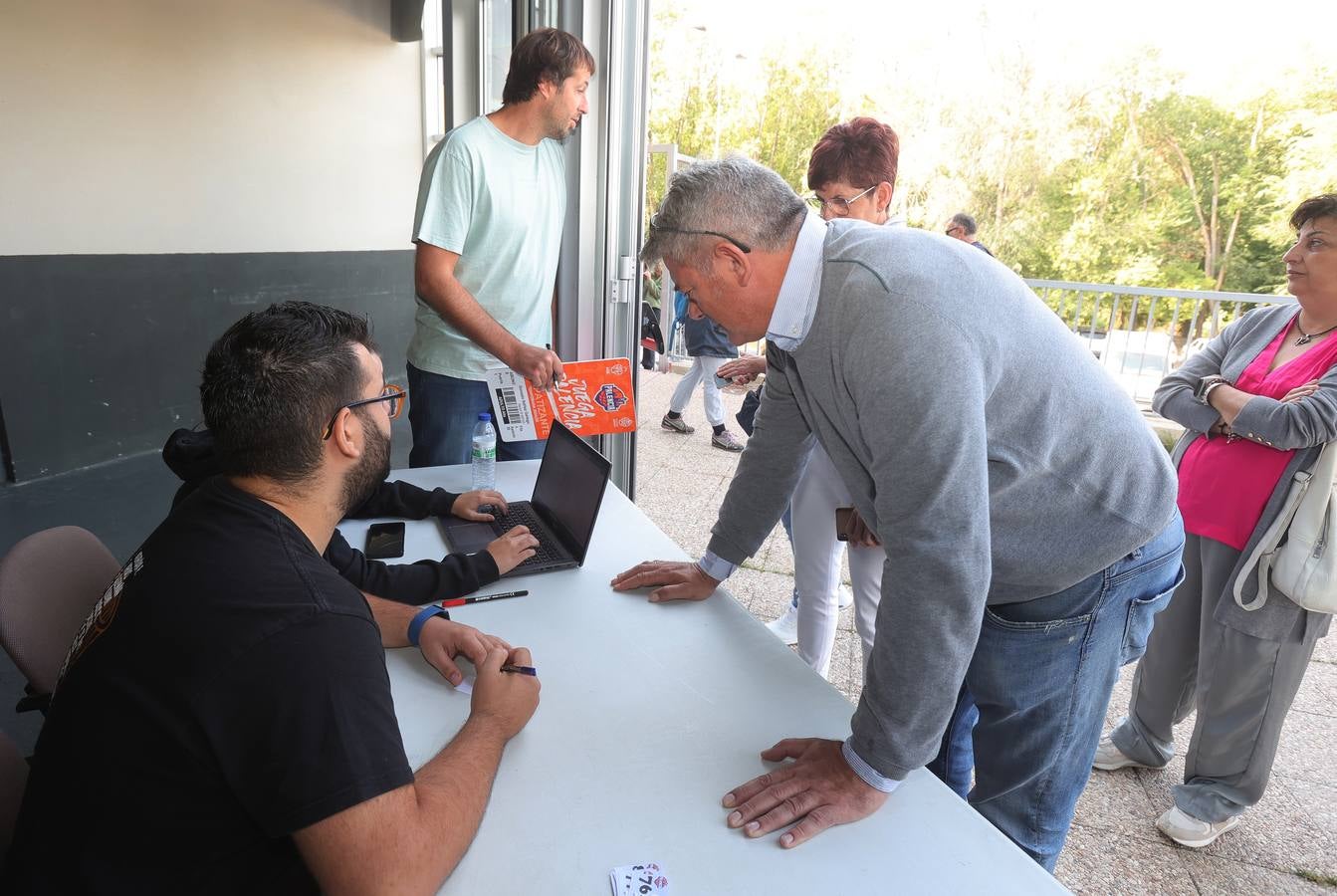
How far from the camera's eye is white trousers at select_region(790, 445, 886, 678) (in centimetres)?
208

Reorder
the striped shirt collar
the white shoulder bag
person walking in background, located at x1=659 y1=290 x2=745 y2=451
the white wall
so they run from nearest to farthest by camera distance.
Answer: the striped shirt collar → the white shoulder bag → the white wall → person walking in background, located at x1=659 y1=290 x2=745 y2=451

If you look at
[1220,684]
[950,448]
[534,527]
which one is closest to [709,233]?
[950,448]

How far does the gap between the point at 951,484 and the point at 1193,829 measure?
185 cm

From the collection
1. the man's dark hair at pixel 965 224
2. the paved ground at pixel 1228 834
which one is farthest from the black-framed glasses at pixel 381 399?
the man's dark hair at pixel 965 224

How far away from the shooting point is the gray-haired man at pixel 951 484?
3.01 feet

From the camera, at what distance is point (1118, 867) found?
6.53 feet

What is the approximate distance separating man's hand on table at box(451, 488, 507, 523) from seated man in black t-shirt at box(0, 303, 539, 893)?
0.95 m

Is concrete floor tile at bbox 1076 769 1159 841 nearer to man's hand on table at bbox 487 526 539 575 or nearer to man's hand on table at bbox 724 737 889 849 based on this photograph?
man's hand on table at bbox 724 737 889 849

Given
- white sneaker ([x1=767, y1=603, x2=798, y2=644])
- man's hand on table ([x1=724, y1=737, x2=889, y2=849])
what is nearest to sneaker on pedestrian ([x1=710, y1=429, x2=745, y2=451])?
white sneaker ([x1=767, y1=603, x2=798, y2=644])

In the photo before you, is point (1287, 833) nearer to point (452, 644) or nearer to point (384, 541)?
point (452, 644)

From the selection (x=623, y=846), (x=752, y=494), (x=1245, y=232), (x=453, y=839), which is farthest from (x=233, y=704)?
(x=1245, y=232)

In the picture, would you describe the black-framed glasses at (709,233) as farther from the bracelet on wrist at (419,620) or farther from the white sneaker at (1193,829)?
the white sneaker at (1193,829)

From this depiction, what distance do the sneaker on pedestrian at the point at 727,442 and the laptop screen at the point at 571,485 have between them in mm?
3660

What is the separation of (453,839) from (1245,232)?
56.1 feet
